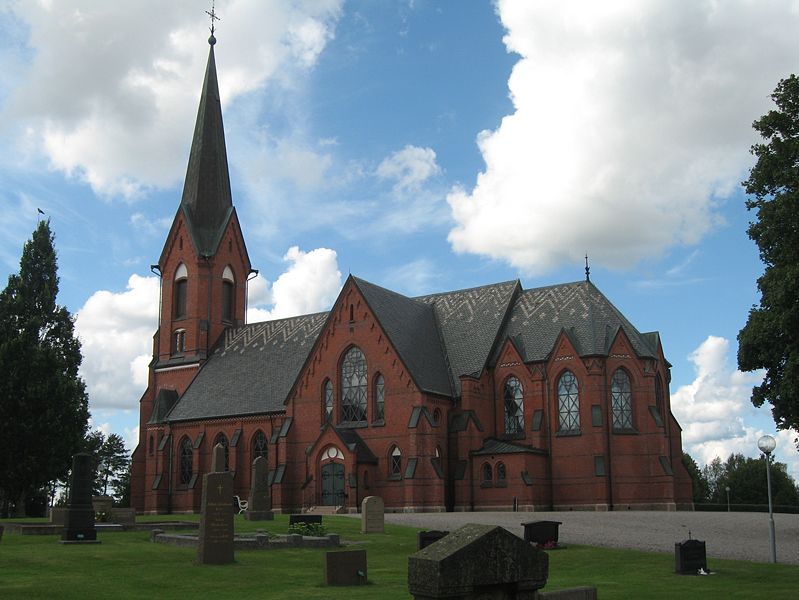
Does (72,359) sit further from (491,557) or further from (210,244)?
(491,557)

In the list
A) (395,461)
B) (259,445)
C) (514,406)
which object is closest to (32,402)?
(259,445)

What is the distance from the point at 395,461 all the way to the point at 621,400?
13518 mm

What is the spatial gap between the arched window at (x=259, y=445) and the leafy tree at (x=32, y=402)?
38.2 ft

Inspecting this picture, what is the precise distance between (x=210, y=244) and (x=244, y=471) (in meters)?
19.7

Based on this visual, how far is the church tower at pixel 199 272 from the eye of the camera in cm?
6681

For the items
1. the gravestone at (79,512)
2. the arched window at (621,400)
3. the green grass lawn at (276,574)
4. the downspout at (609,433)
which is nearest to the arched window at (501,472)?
the downspout at (609,433)

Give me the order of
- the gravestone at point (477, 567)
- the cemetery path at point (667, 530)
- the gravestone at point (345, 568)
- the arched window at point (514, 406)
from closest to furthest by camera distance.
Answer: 1. the gravestone at point (477, 567)
2. the gravestone at point (345, 568)
3. the cemetery path at point (667, 530)
4. the arched window at point (514, 406)

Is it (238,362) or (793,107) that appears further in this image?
(238,362)

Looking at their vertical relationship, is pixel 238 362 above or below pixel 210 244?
below

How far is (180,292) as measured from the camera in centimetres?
6912

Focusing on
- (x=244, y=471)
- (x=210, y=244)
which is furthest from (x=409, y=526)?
(x=210, y=244)

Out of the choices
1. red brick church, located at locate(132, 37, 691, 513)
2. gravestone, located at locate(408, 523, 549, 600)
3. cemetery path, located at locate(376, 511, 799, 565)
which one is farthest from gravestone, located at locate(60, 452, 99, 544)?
red brick church, located at locate(132, 37, 691, 513)

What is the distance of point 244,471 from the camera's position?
188 ft

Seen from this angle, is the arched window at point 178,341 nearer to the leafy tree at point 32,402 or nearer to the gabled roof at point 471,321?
the leafy tree at point 32,402
